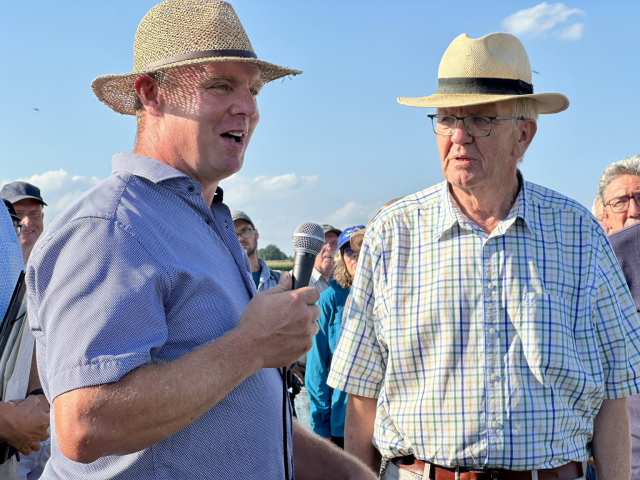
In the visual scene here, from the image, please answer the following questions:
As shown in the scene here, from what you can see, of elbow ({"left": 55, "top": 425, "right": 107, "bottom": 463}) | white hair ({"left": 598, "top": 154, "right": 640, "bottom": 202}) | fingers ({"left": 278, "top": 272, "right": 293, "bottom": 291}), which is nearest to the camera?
elbow ({"left": 55, "top": 425, "right": 107, "bottom": 463})

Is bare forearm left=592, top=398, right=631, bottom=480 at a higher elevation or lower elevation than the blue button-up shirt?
lower

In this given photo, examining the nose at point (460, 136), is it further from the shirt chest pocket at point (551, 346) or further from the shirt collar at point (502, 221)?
the shirt chest pocket at point (551, 346)

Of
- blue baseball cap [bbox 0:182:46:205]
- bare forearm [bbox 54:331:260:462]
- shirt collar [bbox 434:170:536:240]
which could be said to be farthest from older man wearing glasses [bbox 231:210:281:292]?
bare forearm [bbox 54:331:260:462]

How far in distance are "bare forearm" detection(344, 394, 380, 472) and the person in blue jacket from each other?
2.48 m

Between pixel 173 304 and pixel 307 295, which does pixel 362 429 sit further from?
pixel 173 304

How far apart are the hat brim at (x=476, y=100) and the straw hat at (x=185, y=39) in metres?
1.04

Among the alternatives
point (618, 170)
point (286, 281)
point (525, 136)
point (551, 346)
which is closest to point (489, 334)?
point (551, 346)

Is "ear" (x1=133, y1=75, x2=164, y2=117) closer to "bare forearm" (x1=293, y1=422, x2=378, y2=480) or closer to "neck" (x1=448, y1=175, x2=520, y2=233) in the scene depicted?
"bare forearm" (x1=293, y1=422, x2=378, y2=480)

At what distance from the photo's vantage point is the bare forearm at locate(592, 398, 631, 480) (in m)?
2.72

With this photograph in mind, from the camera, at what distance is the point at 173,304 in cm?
166

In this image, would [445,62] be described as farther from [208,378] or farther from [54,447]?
[54,447]

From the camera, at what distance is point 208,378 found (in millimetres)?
1547

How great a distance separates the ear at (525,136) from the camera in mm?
2973

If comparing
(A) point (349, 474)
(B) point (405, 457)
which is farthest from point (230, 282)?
(B) point (405, 457)
